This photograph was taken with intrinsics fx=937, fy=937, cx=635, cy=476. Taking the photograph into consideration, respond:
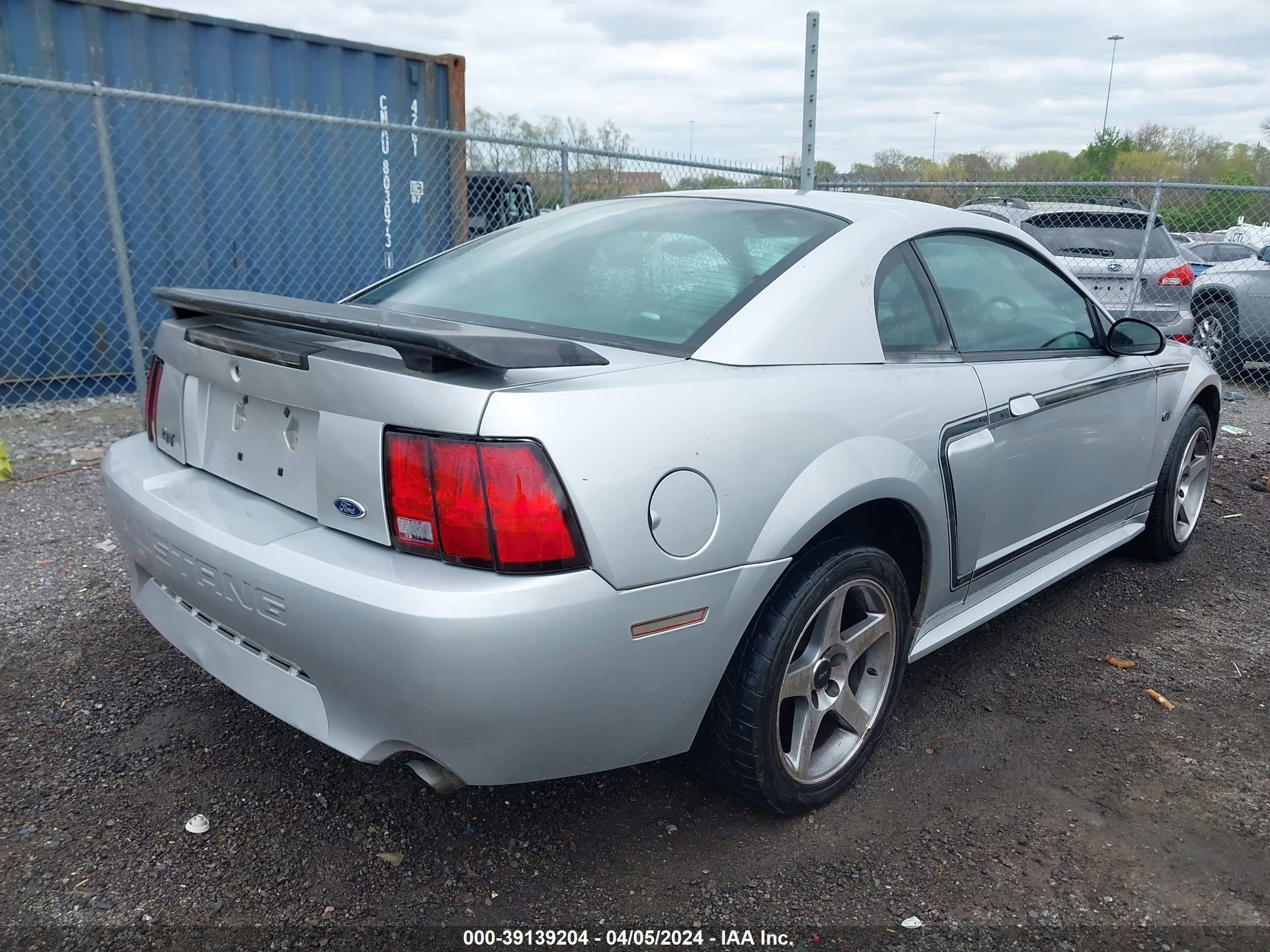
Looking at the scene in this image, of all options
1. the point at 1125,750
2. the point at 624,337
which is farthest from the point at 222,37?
the point at 1125,750

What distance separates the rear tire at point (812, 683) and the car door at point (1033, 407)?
1.25ft

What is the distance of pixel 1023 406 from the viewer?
9.01 ft

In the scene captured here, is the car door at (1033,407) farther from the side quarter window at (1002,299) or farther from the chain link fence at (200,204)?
the chain link fence at (200,204)

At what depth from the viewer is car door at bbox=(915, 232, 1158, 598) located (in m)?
2.68

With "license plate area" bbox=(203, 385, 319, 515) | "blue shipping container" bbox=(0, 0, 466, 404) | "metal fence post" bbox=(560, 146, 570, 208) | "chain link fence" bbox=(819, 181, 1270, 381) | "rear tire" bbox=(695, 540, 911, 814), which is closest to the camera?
"license plate area" bbox=(203, 385, 319, 515)

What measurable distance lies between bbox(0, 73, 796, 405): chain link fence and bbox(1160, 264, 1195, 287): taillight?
3.85m

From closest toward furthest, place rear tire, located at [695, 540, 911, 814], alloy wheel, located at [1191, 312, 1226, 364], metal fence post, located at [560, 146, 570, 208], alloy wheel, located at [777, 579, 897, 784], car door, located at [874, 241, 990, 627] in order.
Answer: rear tire, located at [695, 540, 911, 814], alloy wheel, located at [777, 579, 897, 784], car door, located at [874, 241, 990, 627], metal fence post, located at [560, 146, 570, 208], alloy wheel, located at [1191, 312, 1226, 364]

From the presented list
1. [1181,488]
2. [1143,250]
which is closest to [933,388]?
[1181,488]

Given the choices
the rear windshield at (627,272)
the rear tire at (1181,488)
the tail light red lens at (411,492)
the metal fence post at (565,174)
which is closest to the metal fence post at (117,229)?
the metal fence post at (565,174)

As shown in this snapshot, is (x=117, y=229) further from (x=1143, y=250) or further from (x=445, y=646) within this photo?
(x=1143, y=250)

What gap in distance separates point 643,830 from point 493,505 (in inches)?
41.0

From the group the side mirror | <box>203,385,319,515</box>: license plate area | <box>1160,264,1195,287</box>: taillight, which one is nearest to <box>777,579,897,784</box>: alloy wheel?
<box>203,385,319,515</box>: license plate area

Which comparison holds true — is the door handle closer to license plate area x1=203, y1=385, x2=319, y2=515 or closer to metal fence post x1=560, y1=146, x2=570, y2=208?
license plate area x1=203, y1=385, x2=319, y2=515

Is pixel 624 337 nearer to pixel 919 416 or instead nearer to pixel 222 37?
pixel 919 416
